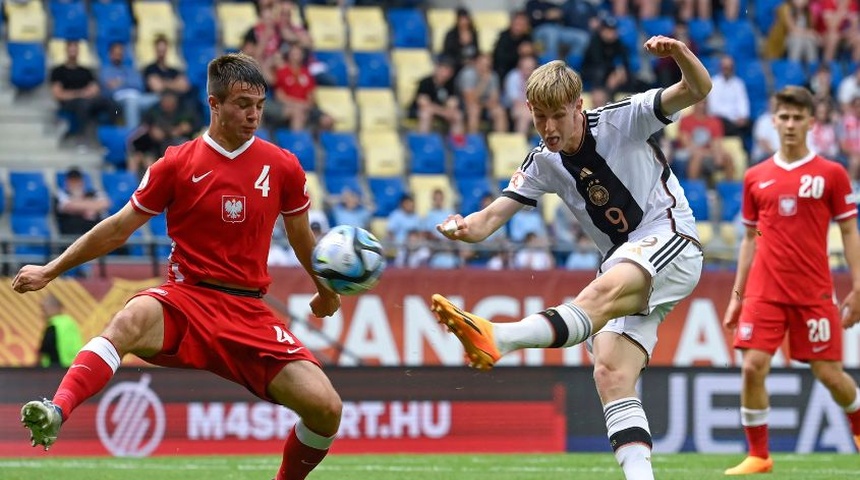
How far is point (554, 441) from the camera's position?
12984 mm

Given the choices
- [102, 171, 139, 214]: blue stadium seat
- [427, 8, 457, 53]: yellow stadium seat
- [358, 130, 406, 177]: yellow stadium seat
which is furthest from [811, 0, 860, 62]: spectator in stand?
[102, 171, 139, 214]: blue stadium seat

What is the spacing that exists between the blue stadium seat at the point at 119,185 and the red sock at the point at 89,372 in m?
9.78

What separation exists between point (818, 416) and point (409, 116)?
809cm

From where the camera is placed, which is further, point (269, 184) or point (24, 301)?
point (24, 301)

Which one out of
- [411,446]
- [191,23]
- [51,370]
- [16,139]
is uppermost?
[191,23]

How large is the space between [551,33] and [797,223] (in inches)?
411

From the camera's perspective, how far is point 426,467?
11062 millimetres

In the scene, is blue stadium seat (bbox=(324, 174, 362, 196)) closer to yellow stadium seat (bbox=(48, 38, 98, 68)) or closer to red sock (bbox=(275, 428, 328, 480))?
yellow stadium seat (bbox=(48, 38, 98, 68))

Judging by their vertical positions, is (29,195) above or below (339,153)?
below

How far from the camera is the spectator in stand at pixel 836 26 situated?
22.2 meters

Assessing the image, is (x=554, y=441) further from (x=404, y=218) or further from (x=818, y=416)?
(x=404, y=218)

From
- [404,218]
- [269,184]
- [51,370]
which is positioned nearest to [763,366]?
[269,184]

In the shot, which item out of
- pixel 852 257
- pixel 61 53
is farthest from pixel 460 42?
pixel 852 257

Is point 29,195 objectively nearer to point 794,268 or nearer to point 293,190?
point 794,268
